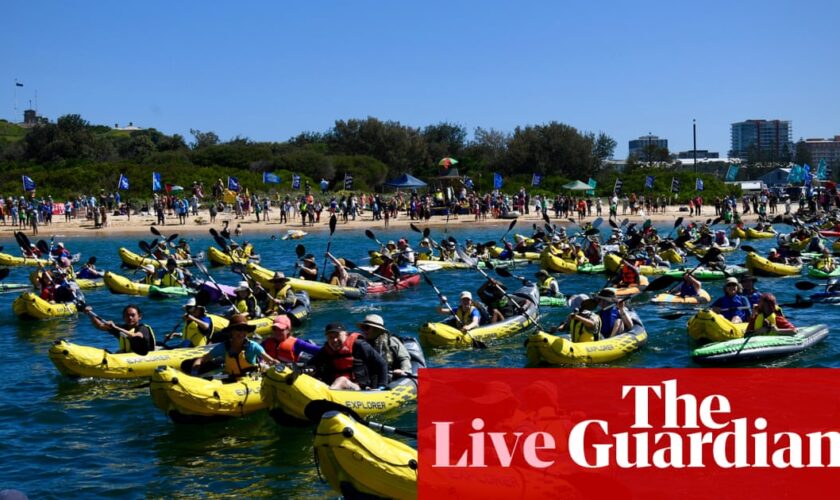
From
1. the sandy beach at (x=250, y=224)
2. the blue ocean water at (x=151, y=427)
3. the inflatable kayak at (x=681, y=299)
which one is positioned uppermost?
the sandy beach at (x=250, y=224)

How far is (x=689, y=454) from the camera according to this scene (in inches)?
376

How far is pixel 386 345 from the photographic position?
11.7 m

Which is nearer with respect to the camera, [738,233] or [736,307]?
[736,307]

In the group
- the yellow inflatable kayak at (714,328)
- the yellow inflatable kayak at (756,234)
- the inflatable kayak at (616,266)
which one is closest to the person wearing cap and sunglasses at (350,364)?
the yellow inflatable kayak at (714,328)

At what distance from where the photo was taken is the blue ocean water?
33.4 ft

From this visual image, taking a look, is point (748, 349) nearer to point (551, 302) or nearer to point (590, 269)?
point (551, 302)

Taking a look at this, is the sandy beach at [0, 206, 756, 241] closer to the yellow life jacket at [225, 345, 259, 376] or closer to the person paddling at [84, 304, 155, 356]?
the person paddling at [84, 304, 155, 356]

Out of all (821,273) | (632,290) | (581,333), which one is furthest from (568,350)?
(821,273)

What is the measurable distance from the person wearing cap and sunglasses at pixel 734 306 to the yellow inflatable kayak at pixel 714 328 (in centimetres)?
41

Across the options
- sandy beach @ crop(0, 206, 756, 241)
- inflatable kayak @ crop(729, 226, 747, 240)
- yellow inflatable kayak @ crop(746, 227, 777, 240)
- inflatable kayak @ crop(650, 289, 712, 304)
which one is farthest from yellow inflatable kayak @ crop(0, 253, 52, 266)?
yellow inflatable kayak @ crop(746, 227, 777, 240)

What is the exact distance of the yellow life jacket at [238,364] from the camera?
1154 centimetres

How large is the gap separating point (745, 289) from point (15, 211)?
38.7 m

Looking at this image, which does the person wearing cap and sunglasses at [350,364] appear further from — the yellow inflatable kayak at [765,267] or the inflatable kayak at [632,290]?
the yellow inflatable kayak at [765,267]

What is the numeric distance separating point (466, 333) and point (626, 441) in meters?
5.57
